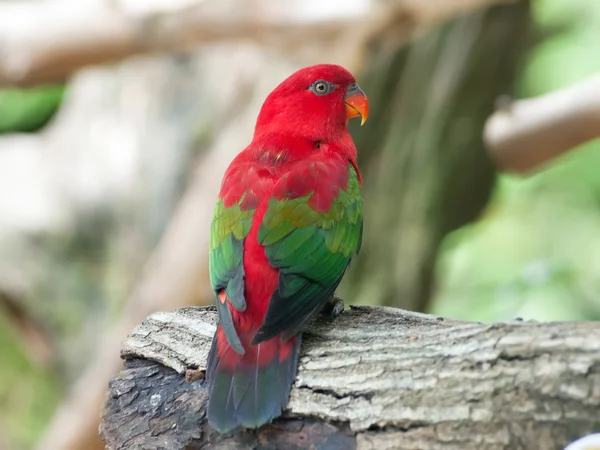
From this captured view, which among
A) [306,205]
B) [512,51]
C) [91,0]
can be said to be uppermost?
[512,51]

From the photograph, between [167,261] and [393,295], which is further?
[393,295]

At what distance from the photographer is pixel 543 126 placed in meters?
2.89

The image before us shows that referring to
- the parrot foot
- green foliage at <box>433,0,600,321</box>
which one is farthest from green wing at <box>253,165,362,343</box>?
green foliage at <box>433,0,600,321</box>

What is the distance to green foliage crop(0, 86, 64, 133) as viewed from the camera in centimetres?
496

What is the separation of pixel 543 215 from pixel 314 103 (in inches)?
108

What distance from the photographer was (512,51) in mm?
3945

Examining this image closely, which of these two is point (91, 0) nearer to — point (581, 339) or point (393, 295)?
point (393, 295)

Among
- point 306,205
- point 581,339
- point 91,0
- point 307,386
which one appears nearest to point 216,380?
point 307,386

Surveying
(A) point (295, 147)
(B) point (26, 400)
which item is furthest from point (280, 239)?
(B) point (26, 400)

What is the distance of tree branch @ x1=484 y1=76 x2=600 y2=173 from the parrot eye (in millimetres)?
1361

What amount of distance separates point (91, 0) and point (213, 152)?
0.93 metres

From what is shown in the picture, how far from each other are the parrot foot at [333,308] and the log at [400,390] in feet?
0.18

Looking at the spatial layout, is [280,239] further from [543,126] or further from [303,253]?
[543,126]

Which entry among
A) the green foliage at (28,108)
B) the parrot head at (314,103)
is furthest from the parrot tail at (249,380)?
the green foliage at (28,108)
